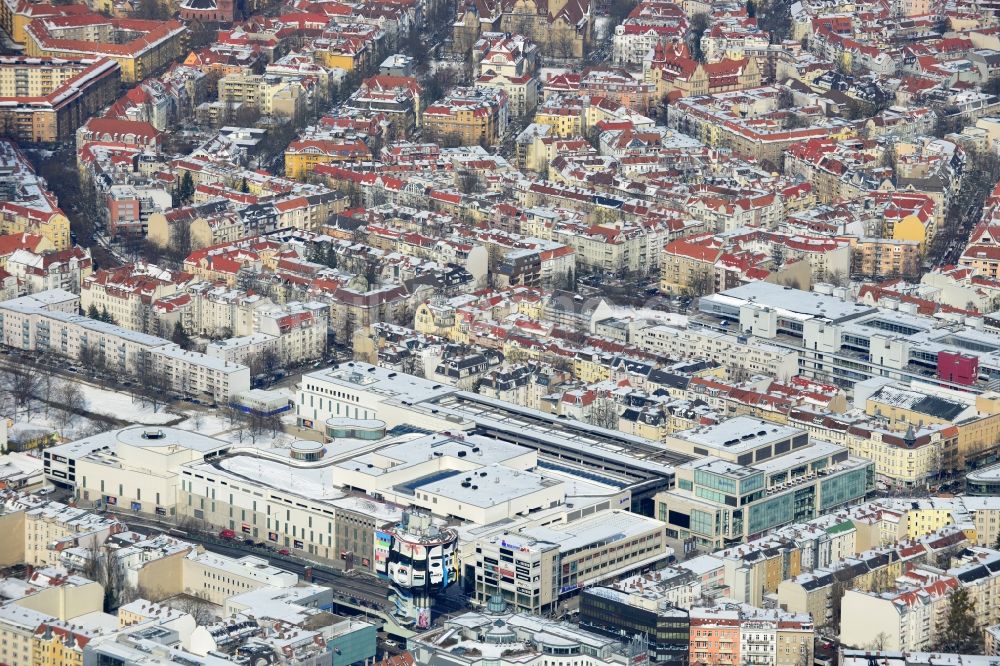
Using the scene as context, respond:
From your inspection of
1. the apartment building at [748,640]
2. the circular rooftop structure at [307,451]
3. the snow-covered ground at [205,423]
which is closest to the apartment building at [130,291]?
the snow-covered ground at [205,423]

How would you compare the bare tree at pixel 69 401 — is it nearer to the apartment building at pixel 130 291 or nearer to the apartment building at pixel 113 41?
the apartment building at pixel 130 291

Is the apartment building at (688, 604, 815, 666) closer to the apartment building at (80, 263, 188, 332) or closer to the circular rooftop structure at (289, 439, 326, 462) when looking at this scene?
the circular rooftop structure at (289, 439, 326, 462)

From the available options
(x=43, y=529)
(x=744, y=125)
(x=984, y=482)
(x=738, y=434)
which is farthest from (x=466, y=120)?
(x=43, y=529)

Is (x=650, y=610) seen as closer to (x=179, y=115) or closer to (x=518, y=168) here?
(x=518, y=168)

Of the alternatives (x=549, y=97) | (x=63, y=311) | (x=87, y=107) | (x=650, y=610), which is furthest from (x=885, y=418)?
(x=87, y=107)

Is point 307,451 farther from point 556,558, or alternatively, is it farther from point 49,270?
Result: point 49,270

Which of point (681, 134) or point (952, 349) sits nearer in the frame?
point (952, 349)
